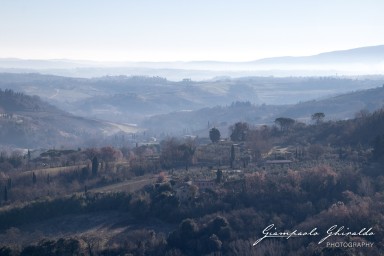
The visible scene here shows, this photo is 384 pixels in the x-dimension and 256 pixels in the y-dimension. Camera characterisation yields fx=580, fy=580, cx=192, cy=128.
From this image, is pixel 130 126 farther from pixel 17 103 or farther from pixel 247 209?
pixel 247 209

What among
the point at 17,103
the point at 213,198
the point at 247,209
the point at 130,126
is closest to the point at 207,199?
the point at 213,198

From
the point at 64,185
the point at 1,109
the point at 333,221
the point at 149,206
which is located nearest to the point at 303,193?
the point at 333,221

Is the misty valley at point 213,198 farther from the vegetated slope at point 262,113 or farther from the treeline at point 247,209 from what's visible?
the vegetated slope at point 262,113

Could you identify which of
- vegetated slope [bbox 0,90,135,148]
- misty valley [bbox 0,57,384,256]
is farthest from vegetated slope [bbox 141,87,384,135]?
misty valley [bbox 0,57,384,256]

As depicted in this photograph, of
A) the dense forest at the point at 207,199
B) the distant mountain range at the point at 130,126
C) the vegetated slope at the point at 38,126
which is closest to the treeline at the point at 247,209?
the dense forest at the point at 207,199

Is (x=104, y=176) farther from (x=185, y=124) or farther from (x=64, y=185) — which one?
(x=185, y=124)

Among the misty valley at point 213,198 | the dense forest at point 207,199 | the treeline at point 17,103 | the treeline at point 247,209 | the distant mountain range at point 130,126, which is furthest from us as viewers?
the treeline at point 17,103

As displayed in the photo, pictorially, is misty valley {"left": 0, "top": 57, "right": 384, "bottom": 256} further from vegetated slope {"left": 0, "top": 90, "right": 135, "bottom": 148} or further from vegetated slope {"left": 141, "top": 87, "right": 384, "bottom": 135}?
vegetated slope {"left": 141, "top": 87, "right": 384, "bottom": 135}
